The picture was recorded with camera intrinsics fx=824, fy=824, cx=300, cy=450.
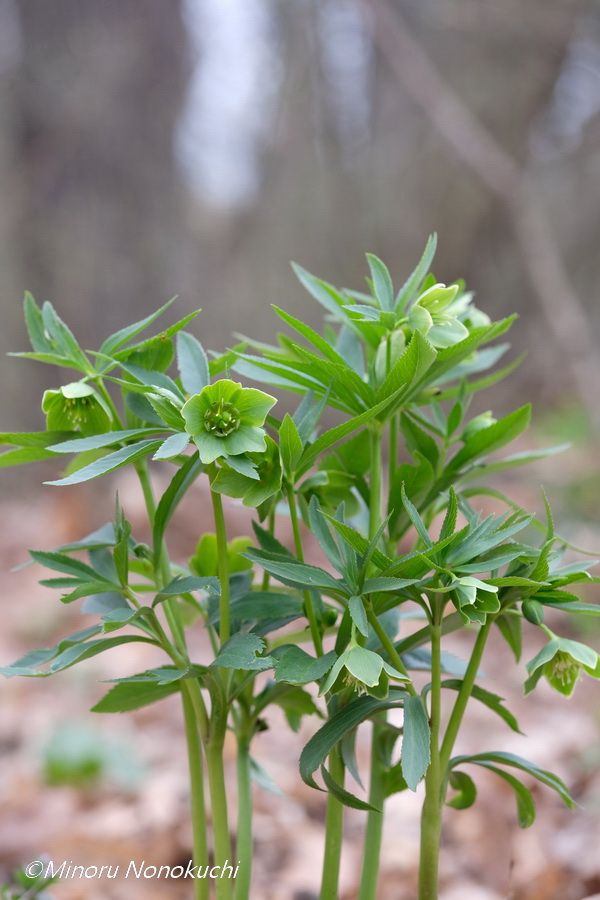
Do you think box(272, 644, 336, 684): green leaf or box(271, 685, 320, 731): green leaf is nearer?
box(272, 644, 336, 684): green leaf

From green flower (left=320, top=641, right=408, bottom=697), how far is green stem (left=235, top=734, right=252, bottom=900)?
0.56 feet

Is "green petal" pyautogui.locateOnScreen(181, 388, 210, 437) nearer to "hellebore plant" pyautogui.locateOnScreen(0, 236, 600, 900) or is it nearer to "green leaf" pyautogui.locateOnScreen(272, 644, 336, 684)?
"hellebore plant" pyautogui.locateOnScreen(0, 236, 600, 900)

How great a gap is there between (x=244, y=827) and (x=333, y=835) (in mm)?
76

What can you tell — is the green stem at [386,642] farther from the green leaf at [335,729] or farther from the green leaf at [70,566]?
the green leaf at [70,566]

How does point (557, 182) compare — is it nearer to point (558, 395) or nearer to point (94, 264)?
point (558, 395)

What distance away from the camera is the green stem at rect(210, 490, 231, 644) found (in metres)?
0.56

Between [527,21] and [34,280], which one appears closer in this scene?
[527,21]

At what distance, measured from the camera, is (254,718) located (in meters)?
0.66

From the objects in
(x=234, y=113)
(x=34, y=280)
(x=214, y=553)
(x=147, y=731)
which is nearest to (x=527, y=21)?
(x=234, y=113)

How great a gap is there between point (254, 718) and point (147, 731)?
3.51ft

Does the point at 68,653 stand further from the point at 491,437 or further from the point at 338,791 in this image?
the point at 491,437

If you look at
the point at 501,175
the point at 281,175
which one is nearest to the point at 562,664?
the point at 501,175

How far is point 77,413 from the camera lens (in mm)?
589

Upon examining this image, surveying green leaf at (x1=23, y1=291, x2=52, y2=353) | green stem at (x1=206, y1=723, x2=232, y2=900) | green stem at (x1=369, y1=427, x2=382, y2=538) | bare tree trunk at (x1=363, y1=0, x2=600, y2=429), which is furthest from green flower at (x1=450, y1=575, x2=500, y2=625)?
bare tree trunk at (x1=363, y1=0, x2=600, y2=429)
